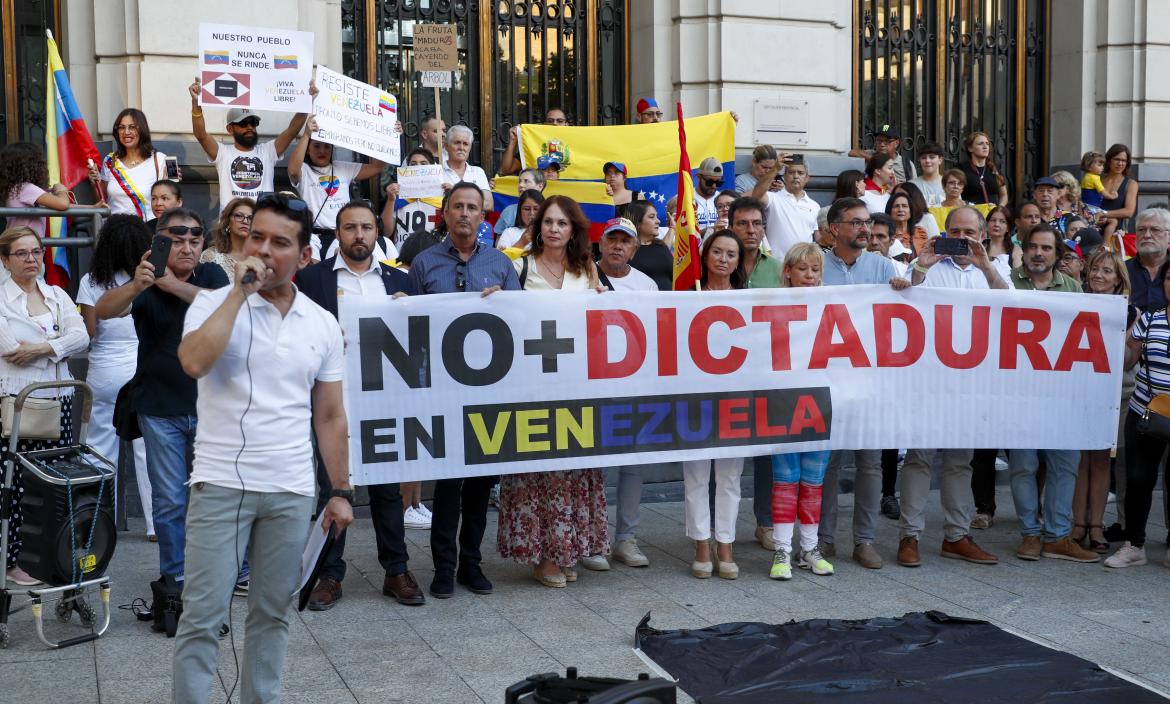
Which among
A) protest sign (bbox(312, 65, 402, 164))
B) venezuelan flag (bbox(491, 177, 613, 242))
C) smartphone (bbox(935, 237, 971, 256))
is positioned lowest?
smartphone (bbox(935, 237, 971, 256))

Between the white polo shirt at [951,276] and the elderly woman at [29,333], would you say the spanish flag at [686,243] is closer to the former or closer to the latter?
the white polo shirt at [951,276]

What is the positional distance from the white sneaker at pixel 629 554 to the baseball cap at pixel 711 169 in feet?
13.8

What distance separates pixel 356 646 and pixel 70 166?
5633mm

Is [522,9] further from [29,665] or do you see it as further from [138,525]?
[29,665]

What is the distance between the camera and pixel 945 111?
15664 millimetres

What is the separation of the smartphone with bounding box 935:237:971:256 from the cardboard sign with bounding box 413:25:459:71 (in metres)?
4.53

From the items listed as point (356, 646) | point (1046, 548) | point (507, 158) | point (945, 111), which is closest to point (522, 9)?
point (507, 158)

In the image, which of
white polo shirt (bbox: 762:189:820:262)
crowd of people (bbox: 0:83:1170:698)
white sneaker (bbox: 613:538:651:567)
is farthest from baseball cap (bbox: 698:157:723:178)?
white sneaker (bbox: 613:538:651:567)

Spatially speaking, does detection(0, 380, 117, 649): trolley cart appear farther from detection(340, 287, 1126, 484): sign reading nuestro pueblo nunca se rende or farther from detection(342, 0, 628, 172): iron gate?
detection(342, 0, 628, 172): iron gate

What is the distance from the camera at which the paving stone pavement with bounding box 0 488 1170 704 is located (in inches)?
231

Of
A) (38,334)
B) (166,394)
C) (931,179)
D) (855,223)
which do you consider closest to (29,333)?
(38,334)

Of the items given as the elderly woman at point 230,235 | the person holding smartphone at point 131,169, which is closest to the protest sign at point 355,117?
the person holding smartphone at point 131,169

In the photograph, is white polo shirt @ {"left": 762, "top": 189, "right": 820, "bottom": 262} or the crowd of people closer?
the crowd of people

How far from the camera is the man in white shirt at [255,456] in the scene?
4.70 meters
